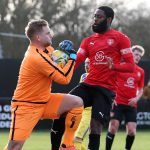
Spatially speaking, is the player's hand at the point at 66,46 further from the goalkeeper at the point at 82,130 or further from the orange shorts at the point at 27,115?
the goalkeeper at the point at 82,130

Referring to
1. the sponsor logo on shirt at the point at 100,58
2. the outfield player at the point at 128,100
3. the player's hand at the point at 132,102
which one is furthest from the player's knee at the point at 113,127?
the sponsor logo on shirt at the point at 100,58

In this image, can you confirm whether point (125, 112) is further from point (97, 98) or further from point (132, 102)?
point (97, 98)

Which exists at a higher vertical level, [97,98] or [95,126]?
[97,98]

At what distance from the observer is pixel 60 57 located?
922cm

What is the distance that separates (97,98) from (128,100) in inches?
127

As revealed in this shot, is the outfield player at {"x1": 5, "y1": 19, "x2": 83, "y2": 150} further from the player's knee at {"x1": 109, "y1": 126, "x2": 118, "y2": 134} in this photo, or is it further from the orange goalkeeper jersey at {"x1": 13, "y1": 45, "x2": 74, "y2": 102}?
the player's knee at {"x1": 109, "y1": 126, "x2": 118, "y2": 134}

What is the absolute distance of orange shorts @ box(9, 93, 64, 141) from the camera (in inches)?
355

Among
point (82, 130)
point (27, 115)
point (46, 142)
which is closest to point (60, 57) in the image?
point (27, 115)

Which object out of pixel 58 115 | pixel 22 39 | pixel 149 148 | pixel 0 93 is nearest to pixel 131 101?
pixel 149 148

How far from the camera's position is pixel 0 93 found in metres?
22.1

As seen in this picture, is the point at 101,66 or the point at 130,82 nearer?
the point at 101,66

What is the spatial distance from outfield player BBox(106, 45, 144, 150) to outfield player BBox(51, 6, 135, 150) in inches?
107

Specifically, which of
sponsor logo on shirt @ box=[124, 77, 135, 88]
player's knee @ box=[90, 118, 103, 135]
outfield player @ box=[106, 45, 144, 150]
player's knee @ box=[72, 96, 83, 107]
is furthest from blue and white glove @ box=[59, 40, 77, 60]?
sponsor logo on shirt @ box=[124, 77, 135, 88]

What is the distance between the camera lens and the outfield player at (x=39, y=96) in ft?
29.6
